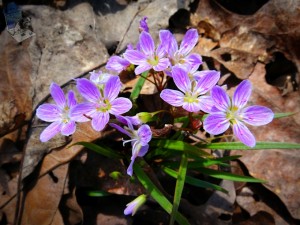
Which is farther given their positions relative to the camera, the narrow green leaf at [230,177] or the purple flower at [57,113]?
the narrow green leaf at [230,177]

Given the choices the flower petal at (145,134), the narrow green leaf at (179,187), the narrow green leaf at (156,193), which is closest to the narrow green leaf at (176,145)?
the narrow green leaf at (179,187)

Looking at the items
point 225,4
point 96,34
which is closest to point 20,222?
point 96,34

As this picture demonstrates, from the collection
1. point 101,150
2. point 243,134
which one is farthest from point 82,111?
point 243,134

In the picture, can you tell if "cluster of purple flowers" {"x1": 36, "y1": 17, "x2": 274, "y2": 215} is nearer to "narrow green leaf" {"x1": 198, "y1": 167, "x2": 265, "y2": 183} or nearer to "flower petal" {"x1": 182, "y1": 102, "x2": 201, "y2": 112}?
"flower petal" {"x1": 182, "y1": 102, "x2": 201, "y2": 112}

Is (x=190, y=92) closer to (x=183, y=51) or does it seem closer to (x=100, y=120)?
(x=183, y=51)

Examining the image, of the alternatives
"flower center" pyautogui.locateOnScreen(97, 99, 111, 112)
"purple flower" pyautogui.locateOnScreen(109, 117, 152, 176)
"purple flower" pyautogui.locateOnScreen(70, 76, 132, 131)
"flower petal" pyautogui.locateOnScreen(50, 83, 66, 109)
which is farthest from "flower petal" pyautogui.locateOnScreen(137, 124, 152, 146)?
"flower petal" pyautogui.locateOnScreen(50, 83, 66, 109)

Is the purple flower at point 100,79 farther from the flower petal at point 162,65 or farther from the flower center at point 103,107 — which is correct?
the flower petal at point 162,65

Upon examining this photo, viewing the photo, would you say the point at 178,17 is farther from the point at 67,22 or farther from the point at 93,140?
the point at 93,140
